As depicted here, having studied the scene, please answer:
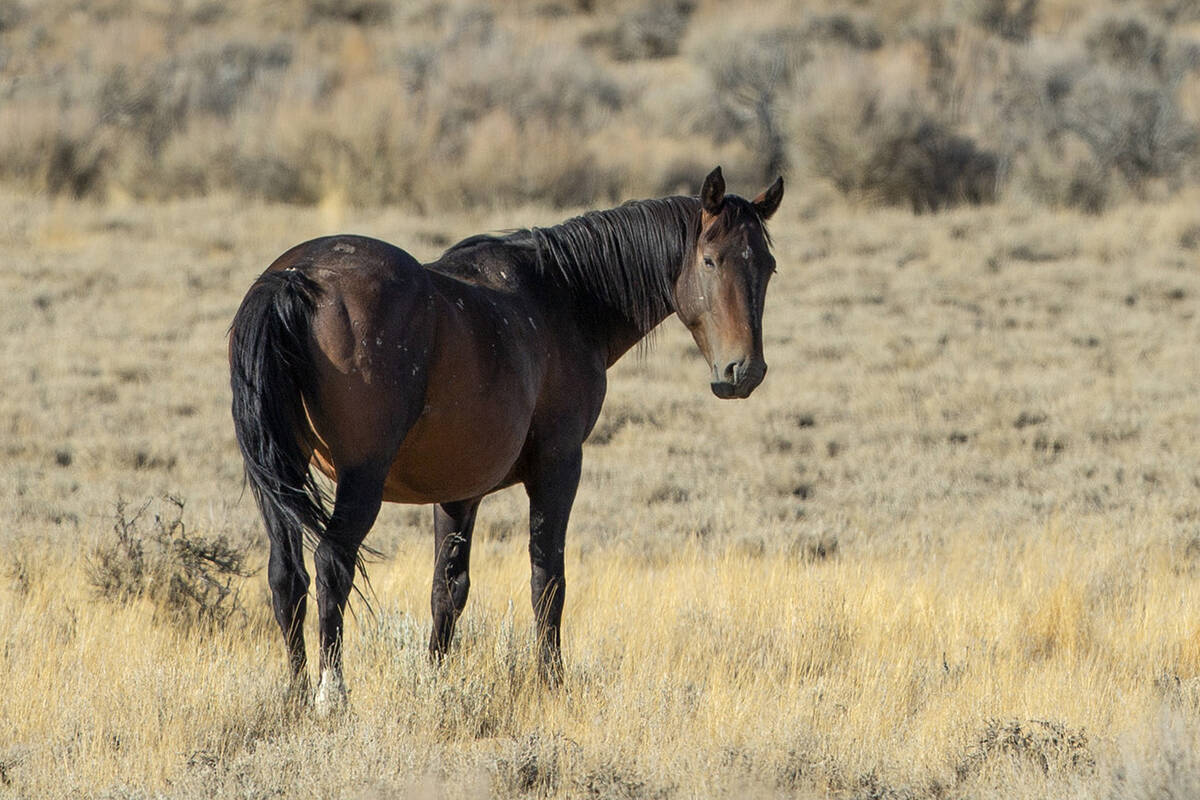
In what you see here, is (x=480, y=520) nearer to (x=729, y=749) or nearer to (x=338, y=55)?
(x=729, y=749)

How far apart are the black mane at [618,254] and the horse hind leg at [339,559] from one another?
136cm

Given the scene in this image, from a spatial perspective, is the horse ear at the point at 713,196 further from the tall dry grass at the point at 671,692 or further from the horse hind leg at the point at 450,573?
the tall dry grass at the point at 671,692

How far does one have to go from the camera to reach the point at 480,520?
27.0ft

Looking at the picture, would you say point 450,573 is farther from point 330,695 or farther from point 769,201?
point 769,201

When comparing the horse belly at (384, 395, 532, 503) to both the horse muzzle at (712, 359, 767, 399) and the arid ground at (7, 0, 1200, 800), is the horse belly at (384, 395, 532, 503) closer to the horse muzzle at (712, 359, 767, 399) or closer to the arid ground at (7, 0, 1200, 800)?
the arid ground at (7, 0, 1200, 800)

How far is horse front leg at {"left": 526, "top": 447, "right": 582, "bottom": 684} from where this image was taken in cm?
474

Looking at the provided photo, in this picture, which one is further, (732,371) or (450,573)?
(450,573)

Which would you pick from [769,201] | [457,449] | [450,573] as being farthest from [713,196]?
[450,573]

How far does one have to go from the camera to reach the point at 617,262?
5.08m

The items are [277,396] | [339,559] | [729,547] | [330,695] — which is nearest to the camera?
[277,396]

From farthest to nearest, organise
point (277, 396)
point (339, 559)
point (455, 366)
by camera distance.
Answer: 1. point (455, 366)
2. point (339, 559)
3. point (277, 396)

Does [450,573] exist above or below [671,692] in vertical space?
above

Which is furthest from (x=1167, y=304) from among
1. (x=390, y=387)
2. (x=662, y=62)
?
(x=662, y=62)

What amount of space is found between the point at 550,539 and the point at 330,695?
107 cm
